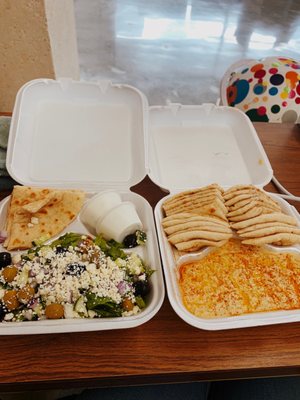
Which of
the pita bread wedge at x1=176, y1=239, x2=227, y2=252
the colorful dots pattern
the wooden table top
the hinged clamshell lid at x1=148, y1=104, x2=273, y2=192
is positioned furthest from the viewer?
the colorful dots pattern

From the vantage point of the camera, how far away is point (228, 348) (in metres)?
1.02

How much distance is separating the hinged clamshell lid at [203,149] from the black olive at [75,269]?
21.0 inches

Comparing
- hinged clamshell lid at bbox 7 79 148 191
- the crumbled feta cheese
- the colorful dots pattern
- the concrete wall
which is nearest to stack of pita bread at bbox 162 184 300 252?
hinged clamshell lid at bbox 7 79 148 191

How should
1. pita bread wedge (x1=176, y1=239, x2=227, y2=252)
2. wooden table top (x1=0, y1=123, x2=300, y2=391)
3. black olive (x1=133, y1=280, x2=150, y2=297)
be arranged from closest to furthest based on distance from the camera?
wooden table top (x1=0, y1=123, x2=300, y2=391)
black olive (x1=133, y1=280, x2=150, y2=297)
pita bread wedge (x1=176, y1=239, x2=227, y2=252)

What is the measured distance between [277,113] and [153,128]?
34.2 inches

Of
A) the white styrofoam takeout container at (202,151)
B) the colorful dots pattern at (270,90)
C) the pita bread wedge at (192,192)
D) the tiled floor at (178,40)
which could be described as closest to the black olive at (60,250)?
the white styrofoam takeout container at (202,151)

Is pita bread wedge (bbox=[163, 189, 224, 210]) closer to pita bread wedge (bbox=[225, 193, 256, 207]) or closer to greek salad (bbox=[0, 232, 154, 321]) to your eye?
pita bread wedge (bbox=[225, 193, 256, 207])

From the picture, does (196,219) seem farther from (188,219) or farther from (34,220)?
(34,220)

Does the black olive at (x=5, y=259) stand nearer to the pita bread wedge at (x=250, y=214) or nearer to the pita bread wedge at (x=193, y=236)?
the pita bread wedge at (x=193, y=236)

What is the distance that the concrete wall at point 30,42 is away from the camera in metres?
1.78

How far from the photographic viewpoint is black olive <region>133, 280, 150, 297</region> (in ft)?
3.47

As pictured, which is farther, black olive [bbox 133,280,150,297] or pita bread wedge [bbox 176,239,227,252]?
pita bread wedge [bbox 176,239,227,252]

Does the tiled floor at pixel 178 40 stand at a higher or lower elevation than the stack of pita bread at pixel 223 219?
lower

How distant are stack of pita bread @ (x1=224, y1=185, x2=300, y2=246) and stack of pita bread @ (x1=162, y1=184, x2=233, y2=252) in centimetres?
4
